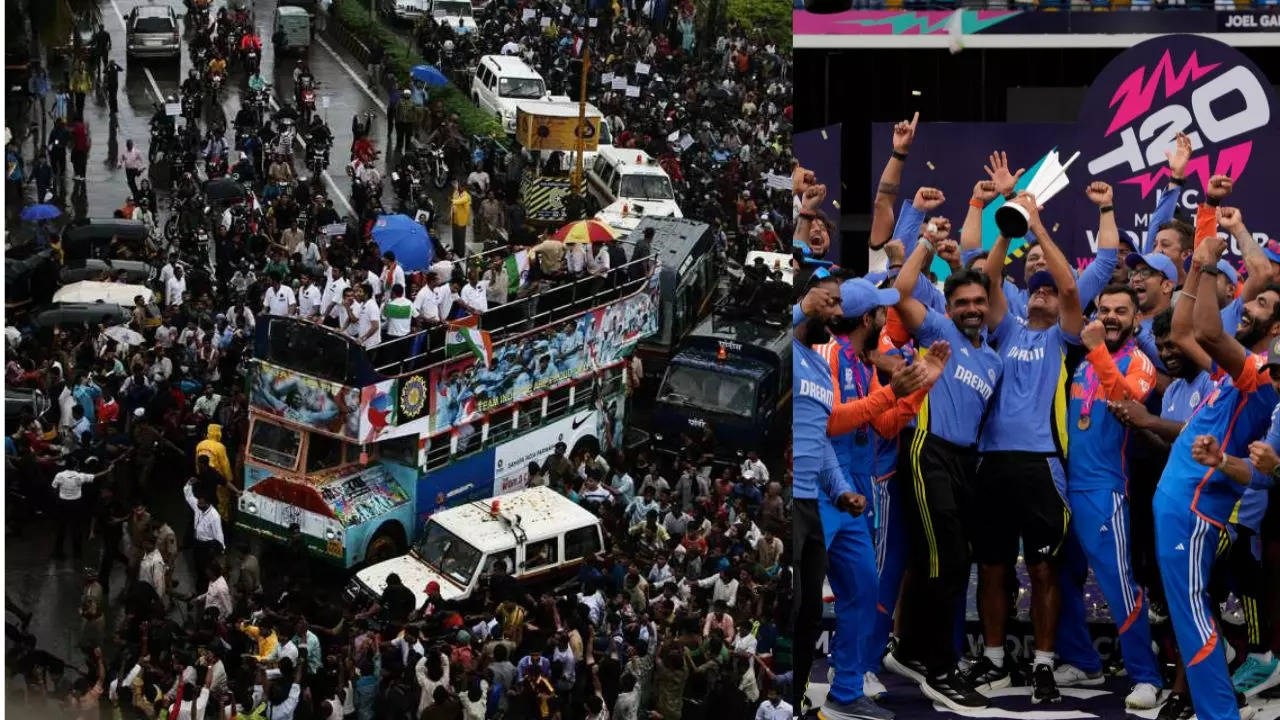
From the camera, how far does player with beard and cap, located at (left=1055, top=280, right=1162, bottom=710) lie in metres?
4.98

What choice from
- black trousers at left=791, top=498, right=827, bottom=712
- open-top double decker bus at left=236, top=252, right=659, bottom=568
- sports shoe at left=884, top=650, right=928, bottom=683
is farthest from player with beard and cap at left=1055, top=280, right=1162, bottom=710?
open-top double decker bus at left=236, top=252, right=659, bottom=568

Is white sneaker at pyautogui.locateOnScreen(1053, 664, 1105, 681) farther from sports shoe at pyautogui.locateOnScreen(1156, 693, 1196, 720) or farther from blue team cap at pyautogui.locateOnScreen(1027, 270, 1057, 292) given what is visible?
blue team cap at pyautogui.locateOnScreen(1027, 270, 1057, 292)

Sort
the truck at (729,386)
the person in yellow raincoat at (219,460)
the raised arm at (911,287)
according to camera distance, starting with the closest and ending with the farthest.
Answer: the raised arm at (911,287)
the truck at (729,386)
the person in yellow raincoat at (219,460)

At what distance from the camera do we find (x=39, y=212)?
19.7 feet

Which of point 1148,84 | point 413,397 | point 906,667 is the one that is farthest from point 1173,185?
point 1148,84

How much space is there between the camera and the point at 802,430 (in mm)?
4664

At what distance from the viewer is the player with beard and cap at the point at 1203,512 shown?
15.2 ft

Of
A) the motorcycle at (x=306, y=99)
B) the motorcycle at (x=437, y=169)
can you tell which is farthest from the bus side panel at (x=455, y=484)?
the motorcycle at (x=306, y=99)

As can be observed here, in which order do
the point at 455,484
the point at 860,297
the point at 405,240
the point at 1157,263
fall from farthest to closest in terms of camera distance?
the point at 455,484
the point at 405,240
the point at 1157,263
the point at 860,297

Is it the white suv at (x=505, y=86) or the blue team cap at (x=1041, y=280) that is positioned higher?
→ the white suv at (x=505, y=86)

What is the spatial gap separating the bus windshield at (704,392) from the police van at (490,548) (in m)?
1.18

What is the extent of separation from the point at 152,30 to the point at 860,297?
335cm

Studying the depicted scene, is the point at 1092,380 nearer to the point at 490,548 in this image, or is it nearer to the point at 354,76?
the point at 354,76

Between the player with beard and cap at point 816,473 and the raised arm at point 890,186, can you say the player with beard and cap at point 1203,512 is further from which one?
the raised arm at point 890,186
